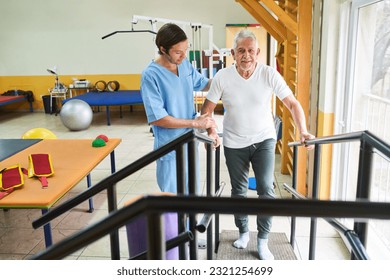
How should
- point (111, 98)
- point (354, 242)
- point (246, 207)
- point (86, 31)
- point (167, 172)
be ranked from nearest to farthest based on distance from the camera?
point (246, 207)
point (354, 242)
point (167, 172)
point (111, 98)
point (86, 31)

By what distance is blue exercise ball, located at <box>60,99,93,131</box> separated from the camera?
711 centimetres

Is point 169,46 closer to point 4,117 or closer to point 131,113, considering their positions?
point 131,113

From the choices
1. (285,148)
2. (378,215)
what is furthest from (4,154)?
(378,215)

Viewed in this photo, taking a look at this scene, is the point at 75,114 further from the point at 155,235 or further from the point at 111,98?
the point at 155,235

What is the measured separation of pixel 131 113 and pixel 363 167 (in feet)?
27.2

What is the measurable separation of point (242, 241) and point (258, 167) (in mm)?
598

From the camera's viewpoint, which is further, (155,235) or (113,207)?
(113,207)

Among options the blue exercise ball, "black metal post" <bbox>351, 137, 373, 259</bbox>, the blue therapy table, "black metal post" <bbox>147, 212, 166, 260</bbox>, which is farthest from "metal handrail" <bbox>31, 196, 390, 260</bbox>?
the blue therapy table

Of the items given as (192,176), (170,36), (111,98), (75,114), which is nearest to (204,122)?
(170,36)

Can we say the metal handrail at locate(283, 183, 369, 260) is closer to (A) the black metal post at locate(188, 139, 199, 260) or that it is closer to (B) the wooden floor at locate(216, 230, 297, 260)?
(A) the black metal post at locate(188, 139, 199, 260)

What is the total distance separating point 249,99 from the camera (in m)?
2.32

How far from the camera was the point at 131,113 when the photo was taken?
946cm

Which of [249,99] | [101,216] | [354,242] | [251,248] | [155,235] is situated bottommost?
[101,216]
